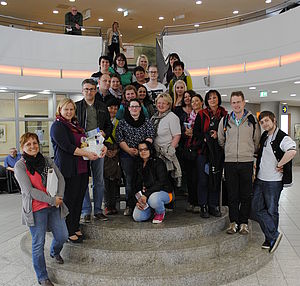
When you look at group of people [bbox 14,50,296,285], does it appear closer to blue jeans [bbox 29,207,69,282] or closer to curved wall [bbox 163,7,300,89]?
blue jeans [bbox 29,207,69,282]

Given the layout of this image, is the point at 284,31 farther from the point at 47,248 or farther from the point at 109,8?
the point at 47,248

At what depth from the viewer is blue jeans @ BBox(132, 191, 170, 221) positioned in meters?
3.88

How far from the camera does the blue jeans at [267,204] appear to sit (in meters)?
3.73

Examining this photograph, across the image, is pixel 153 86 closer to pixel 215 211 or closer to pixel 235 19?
pixel 215 211

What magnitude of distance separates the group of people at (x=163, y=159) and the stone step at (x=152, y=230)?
14 centimetres

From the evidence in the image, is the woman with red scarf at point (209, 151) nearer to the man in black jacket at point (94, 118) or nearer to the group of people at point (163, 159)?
the group of people at point (163, 159)

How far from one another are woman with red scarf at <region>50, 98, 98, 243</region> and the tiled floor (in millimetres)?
791

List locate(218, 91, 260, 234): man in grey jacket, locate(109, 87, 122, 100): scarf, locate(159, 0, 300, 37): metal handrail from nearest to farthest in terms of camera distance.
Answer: locate(218, 91, 260, 234): man in grey jacket, locate(109, 87, 122, 100): scarf, locate(159, 0, 300, 37): metal handrail

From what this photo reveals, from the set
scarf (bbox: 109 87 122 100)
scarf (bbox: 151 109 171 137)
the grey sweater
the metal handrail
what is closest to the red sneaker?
scarf (bbox: 151 109 171 137)

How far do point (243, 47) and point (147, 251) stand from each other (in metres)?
8.89

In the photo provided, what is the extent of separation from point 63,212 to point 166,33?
396 inches

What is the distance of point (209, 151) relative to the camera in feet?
13.1

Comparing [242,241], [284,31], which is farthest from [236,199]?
[284,31]

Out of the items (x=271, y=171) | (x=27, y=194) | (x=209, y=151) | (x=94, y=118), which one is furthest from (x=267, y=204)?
(x=27, y=194)
